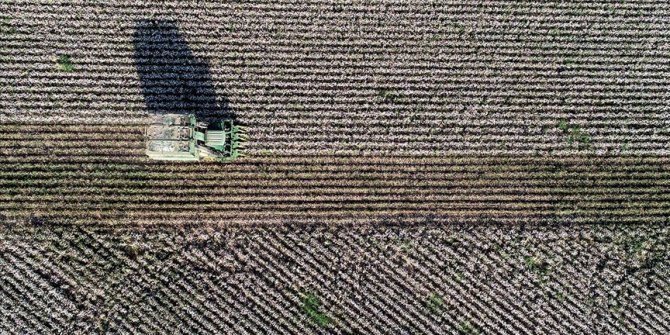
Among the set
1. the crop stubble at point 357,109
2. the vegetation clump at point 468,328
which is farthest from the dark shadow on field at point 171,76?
the vegetation clump at point 468,328

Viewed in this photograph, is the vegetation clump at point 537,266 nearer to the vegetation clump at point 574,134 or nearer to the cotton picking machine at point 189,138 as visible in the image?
the vegetation clump at point 574,134

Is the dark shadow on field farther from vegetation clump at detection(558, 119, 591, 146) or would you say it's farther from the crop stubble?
vegetation clump at detection(558, 119, 591, 146)

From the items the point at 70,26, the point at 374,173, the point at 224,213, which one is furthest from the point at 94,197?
the point at 374,173

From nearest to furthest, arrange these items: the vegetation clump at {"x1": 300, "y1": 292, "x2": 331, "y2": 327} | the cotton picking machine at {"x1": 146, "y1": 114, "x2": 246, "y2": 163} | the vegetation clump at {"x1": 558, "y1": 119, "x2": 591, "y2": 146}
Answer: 1. the cotton picking machine at {"x1": 146, "y1": 114, "x2": 246, "y2": 163}
2. the vegetation clump at {"x1": 300, "y1": 292, "x2": 331, "y2": 327}
3. the vegetation clump at {"x1": 558, "y1": 119, "x2": 591, "y2": 146}

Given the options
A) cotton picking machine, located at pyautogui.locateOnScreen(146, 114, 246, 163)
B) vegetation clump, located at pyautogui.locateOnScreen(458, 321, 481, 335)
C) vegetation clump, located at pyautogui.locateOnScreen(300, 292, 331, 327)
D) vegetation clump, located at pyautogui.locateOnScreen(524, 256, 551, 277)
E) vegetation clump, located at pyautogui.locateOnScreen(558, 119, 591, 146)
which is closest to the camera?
cotton picking machine, located at pyautogui.locateOnScreen(146, 114, 246, 163)

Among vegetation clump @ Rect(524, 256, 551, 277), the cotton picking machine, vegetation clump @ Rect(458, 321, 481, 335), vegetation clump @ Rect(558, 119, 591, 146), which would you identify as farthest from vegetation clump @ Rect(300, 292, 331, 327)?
vegetation clump @ Rect(558, 119, 591, 146)

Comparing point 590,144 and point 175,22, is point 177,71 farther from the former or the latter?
point 590,144

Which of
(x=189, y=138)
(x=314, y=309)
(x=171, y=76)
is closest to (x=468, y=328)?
(x=314, y=309)
